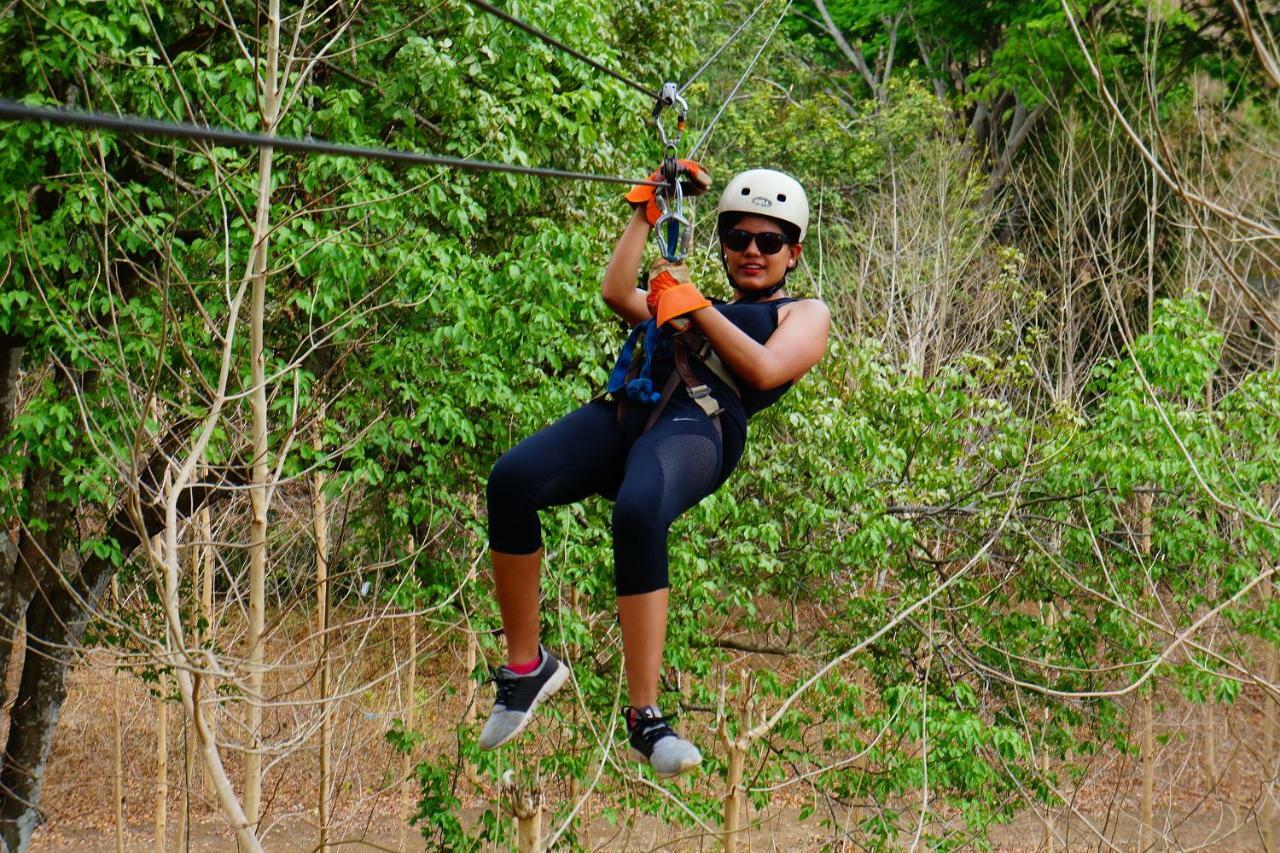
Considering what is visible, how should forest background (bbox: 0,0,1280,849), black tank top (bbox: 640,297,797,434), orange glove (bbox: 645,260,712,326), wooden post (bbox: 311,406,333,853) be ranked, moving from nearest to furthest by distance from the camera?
orange glove (bbox: 645,260,712,326), black tank top (bbox: 640,297,797,434), forest background (bbox: 0,0,1280,849), wooden post (bbox: 311,406,333,853)

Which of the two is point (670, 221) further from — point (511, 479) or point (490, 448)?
point (490, 448)

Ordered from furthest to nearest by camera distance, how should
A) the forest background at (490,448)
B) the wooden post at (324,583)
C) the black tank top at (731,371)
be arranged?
the wooden post at (324,583) < the forest background at (490,448) < the black tank top at (731,371)

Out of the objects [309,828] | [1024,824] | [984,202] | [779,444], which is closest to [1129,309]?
[984,202]

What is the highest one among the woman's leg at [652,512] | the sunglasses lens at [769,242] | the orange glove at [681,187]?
the orange glove at [681,187]

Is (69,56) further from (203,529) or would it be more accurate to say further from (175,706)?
(175,706)

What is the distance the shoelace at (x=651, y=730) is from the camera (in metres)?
2.91

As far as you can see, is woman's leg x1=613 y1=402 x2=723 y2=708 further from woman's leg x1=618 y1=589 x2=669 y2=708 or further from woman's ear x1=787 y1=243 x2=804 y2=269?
woman's ear x1=787 y1=243 x2=804 y2=269

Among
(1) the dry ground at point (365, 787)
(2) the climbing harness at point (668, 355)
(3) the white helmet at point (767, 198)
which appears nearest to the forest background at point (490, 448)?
(1) the dry ground at point (365, 787)

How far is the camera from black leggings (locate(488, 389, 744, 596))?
2832 mm

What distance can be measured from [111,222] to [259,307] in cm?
164

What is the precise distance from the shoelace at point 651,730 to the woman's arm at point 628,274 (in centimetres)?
93

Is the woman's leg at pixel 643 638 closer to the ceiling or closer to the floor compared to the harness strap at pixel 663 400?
closer to the floor

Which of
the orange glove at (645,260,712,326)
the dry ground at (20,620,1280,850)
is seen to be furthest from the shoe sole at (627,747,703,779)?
the dry ground at (20,620,1280,850)

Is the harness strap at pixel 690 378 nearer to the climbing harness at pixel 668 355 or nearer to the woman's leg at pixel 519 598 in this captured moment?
the climbing harness at pixel 668 355
